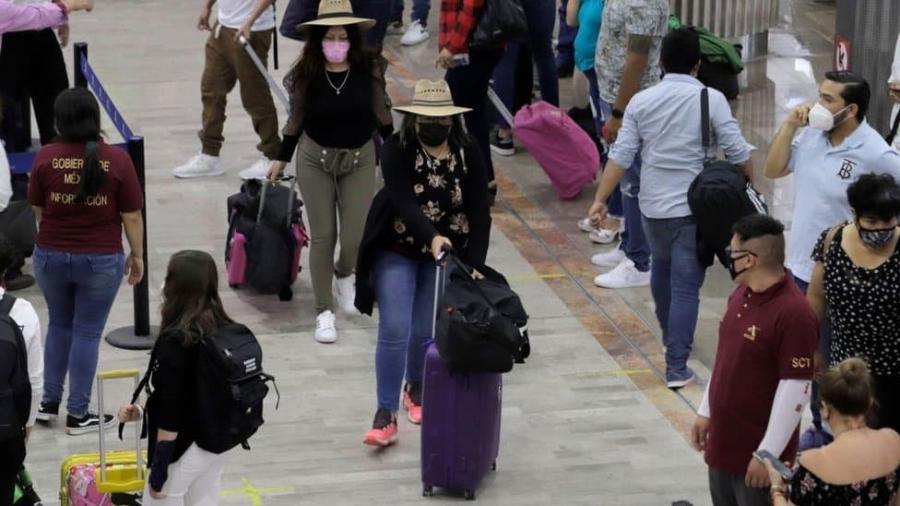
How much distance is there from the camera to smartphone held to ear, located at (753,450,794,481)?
20.1ft

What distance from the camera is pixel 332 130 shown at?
384 inches

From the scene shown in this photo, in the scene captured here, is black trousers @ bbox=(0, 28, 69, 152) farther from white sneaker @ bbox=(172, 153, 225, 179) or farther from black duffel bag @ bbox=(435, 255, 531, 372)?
black duffel bag @ bbox=(435, 255, 531, 372)

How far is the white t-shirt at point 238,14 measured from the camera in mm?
12250

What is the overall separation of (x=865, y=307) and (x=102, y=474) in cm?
312

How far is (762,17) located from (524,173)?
385cm

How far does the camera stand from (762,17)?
15.7 metres

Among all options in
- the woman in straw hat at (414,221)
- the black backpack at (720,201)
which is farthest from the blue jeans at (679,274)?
the woman in straw hat at (414,221)

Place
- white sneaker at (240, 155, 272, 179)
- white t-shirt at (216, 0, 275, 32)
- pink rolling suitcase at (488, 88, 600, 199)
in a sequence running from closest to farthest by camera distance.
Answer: pink rolling suitcase at (488, 88, 600, 199) → white t-shirt at (216, 0, 275, 32) → white sneaker at (240, 155, 272, 179)

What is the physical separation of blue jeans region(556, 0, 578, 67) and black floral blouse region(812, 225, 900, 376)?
7.76 meters

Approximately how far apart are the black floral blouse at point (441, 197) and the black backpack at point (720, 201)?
1118mm

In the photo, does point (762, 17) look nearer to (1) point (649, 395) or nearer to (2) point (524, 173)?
(2) point (524, 173)

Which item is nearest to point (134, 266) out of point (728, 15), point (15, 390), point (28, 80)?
point (15, 390)

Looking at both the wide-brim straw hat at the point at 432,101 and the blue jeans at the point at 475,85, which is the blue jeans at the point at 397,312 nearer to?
the wide-brim straw hat at the point at 432,101

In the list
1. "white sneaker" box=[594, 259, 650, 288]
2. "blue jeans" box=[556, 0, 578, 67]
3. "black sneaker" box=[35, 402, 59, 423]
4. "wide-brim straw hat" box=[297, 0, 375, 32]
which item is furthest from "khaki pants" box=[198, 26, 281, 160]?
"black sneaker" box=[35, 402, 59, 423]
